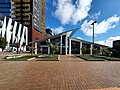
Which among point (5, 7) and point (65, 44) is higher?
point (5, 7)

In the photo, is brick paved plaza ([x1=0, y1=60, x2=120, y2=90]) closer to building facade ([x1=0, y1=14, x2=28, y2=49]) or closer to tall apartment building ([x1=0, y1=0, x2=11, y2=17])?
building facade ([x1=0, y1=14, x2=28, y2=49])

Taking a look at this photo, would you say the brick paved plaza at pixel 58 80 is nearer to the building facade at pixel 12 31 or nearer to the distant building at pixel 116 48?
the distant building at pixel 116 48

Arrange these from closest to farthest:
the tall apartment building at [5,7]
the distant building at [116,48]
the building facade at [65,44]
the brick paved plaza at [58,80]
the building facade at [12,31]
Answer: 1. the brick paved plaza at [58,80]
2. the distant building at [116,48]
3. the building facade at [65,44]
4. the building facade at [12,31]
5. the tall apartment building at [5,7]

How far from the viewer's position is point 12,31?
74250 millimetres

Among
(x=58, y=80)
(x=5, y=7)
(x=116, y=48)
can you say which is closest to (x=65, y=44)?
(x=116, y=48)

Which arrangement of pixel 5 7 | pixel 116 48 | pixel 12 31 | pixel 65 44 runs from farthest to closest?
pixel 5 7 → pixel 12 31 → pixel 65 44 → pixel 116 48

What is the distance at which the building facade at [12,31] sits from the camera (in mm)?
65738

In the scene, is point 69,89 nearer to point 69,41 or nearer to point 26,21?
point 69,41

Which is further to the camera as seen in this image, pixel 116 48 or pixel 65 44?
pixel 65 44

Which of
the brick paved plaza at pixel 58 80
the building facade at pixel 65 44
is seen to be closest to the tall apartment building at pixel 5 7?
the building facade at pixel 65 44

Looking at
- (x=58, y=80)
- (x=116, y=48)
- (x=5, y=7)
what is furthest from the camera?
(x=5, y=7)

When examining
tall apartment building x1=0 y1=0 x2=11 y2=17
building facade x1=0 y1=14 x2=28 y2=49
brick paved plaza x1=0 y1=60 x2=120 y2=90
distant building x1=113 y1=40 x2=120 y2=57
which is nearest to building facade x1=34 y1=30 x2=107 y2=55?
distant building x1=113 y1=40 x2=120 y2=57

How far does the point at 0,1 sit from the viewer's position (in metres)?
89.4

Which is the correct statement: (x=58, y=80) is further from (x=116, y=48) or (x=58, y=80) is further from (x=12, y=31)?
(x=12, y=31)
